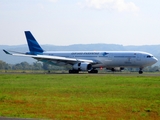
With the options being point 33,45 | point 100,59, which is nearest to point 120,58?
point 100,59

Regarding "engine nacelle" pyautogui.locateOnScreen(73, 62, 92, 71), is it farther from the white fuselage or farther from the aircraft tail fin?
the aircraft tail fin

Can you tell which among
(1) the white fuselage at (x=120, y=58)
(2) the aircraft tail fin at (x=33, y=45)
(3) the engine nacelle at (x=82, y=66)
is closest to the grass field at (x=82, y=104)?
(3) the engine nacelle at (x=82, y=66)

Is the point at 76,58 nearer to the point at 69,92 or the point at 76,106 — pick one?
the point at 69,92

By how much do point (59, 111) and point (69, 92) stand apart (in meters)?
9.46

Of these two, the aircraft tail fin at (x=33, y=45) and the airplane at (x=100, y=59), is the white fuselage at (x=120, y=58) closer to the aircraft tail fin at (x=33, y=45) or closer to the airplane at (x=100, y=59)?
the airplane at (x=100, y=59)

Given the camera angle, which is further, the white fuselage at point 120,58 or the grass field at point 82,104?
the white fuselage at point 120,58

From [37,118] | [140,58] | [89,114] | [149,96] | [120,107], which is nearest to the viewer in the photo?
[37,118]

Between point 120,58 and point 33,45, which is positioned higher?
point 33,45

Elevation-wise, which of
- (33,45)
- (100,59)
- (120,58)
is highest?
(33,45)

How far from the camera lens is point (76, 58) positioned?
7812cm

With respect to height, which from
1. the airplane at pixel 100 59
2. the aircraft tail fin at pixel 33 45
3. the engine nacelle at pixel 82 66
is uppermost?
the aircraft tail fin at pixel 33 45

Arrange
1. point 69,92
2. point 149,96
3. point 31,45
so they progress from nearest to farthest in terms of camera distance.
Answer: point 149,96, point 69,92, point 31,45

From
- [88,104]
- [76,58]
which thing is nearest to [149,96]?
[88,104]

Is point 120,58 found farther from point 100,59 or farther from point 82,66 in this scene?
point 82,66
